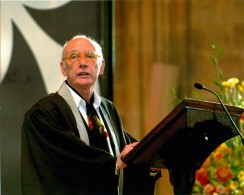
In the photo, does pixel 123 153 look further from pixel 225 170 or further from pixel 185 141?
pixel 225 170

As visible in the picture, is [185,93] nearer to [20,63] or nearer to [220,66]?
[220,66]

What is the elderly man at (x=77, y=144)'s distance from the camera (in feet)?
17.1

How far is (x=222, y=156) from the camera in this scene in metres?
6.34

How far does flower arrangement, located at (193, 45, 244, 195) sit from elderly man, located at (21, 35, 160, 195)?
822mm

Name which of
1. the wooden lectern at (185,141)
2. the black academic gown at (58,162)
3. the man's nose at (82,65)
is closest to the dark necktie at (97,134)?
the black academic gown at (58,162)

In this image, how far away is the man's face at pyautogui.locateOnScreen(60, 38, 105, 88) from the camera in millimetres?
5410

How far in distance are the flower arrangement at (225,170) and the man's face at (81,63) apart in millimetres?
1227

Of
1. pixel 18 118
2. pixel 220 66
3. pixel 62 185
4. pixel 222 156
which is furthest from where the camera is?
pixel 220 66

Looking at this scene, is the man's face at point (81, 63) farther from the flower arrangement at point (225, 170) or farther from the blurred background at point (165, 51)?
the blurred background at point (165, 51)

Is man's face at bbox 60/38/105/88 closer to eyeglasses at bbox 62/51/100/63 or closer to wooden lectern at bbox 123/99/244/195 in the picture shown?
eyeglasses at bbox 62/51/100/63

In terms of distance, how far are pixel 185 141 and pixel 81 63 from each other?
0.83 metres

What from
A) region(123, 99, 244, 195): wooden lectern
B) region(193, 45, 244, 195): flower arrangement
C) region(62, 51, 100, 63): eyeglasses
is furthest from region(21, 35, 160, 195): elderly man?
region(193, 45, 244, 195): flower arrangement

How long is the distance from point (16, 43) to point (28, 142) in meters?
2.01

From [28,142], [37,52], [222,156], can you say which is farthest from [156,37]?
[28,142]
